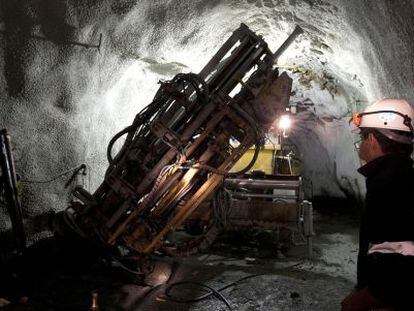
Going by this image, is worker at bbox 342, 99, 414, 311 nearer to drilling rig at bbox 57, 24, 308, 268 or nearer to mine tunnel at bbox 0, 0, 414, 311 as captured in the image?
mine tunnel at bbox 0, 0, 414, 311

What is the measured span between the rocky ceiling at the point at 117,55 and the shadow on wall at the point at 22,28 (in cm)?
1

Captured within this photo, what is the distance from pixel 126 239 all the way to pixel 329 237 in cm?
563

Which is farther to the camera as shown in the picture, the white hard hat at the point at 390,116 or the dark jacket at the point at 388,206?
the white hard hat at the point at 390,116

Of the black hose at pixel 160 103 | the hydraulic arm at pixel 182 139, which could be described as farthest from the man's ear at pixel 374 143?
the black hose at pixel 160 103

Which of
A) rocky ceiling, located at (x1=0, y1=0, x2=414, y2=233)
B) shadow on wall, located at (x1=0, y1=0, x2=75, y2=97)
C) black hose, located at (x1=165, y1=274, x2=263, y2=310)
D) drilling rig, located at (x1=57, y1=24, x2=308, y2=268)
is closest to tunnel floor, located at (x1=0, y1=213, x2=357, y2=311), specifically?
black hose, located at (x1=165, y1=274, x2=263, y2=310)

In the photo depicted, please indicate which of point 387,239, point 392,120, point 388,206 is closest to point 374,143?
point 392,120

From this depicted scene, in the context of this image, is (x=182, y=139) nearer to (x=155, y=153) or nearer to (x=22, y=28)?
(x=155, y=153)

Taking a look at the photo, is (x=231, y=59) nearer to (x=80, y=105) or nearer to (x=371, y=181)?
(x=80, y=105)

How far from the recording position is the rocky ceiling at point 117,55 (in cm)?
491

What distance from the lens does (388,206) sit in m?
2.18

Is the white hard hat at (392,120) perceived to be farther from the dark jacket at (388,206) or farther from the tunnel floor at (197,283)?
the tunnel floor at (197,283)

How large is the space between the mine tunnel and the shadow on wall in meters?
0.02

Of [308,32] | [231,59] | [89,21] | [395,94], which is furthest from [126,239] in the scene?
[308,32]

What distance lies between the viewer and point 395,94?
16.9ft
